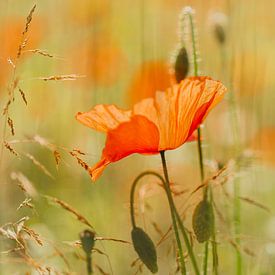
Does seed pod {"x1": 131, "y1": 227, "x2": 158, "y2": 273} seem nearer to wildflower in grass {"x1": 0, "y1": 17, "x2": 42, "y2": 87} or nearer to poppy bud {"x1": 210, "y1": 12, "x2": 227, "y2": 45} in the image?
poppy bud {"x1": 210, "y1": 12, "x2": 227, "y2": 45}

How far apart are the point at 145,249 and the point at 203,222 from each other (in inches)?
3.1

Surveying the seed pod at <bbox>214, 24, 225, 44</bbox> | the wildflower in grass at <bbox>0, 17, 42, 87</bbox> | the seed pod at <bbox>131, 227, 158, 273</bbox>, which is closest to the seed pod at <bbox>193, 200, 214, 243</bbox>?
the seed pod at <bbox>131, 227, 158, 273</bbox>

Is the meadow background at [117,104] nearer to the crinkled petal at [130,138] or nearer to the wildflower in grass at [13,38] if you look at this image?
the wildflower in grass at [13,38]

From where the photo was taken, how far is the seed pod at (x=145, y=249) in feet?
3.89

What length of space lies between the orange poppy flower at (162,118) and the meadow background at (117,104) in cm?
23

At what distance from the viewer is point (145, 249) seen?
3.91 feet

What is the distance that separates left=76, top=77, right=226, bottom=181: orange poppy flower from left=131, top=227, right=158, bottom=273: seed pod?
0.09 m

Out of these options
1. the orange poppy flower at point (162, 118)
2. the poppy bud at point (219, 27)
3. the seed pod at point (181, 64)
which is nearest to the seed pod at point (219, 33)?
the poppy bud at point (219, 27)

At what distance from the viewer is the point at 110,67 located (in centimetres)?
311

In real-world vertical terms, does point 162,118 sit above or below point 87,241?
above

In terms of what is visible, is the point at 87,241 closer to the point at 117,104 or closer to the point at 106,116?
the point at 106,116

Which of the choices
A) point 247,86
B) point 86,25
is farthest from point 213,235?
point 86,25

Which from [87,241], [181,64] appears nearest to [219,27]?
[181,64]

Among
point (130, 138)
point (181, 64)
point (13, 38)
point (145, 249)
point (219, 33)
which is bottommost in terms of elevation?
point (145, 249)
